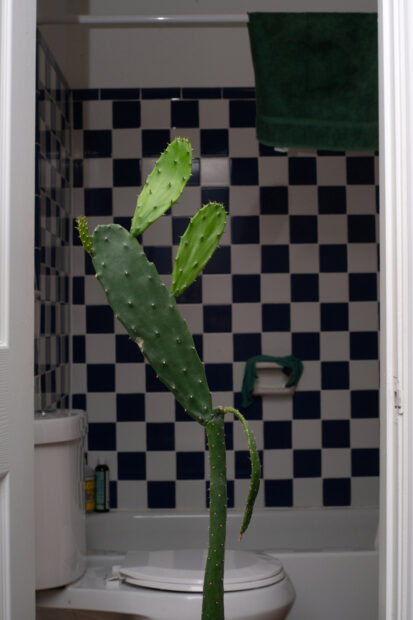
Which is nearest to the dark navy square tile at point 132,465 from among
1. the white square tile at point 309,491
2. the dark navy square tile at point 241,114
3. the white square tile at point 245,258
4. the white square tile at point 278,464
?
the white square tile at point 278,464

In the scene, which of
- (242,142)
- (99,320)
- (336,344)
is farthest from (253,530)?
(242,142)

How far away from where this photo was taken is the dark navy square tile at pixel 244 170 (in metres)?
2.79

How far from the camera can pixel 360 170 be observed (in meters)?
2.80

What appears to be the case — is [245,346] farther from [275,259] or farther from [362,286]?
[362,286]

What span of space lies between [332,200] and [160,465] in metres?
1.23

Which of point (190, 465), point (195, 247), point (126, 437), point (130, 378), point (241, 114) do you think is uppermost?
point (241, 114)

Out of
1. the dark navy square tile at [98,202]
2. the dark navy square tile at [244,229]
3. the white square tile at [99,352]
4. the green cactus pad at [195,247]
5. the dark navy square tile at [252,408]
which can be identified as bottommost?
the dark navy square tile at [252,408]

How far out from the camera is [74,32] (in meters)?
2.76

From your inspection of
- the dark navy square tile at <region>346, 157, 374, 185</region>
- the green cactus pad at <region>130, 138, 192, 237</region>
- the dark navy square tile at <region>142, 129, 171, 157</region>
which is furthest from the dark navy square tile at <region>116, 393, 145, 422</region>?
the green cactus pad at <region>130, 138, 192, 237</region>

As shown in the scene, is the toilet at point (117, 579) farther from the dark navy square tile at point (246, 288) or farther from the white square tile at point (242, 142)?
the white square tile at point (242, 142)

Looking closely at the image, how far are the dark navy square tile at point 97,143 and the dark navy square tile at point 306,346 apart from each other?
102 cm

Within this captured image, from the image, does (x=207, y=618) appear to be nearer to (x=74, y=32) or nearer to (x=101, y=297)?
(x=101, y=297)

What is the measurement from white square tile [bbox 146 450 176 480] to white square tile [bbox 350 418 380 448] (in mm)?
701

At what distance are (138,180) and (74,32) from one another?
612 mm
